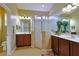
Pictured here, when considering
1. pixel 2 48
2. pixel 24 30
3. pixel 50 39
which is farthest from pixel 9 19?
pixel 24 30

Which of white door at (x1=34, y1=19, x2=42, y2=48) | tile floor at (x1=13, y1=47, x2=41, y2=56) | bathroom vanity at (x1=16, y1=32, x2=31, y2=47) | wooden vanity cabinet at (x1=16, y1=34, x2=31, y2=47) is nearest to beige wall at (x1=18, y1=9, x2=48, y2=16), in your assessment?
white door at (x1=34, y1=19, x2=42, y2=48)

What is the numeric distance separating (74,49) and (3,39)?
194 inches

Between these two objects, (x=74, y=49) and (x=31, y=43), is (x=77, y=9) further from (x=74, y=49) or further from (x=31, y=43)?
(x=31, y=43)

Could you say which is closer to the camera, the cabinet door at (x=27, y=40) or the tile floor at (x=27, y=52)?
the tile floor at (x=27, y=52)

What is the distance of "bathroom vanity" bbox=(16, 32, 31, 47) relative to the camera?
802 cm

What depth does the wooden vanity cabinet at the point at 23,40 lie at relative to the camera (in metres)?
8.02

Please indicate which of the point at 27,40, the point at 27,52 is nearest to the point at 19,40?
the point at 27,40

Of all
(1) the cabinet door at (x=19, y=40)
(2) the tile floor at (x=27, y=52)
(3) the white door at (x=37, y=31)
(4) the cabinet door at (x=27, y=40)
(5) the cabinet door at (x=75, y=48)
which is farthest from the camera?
(4) the cabinet door at (x=27, y=40)

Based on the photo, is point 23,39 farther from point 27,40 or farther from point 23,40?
point 27,40

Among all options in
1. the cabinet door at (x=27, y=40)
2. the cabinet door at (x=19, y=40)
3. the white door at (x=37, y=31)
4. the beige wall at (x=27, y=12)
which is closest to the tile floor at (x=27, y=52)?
the white door at (x=37, y=31)

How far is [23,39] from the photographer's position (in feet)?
26.6

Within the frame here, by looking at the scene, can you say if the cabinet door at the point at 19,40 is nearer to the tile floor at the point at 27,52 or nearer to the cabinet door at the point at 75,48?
the tile floor at the point at 27,52

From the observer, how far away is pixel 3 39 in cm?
743

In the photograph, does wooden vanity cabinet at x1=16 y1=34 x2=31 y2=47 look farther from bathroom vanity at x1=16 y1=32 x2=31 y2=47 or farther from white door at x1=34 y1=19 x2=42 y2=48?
white door at x1=34 y1=19 x2=42 y2=48
